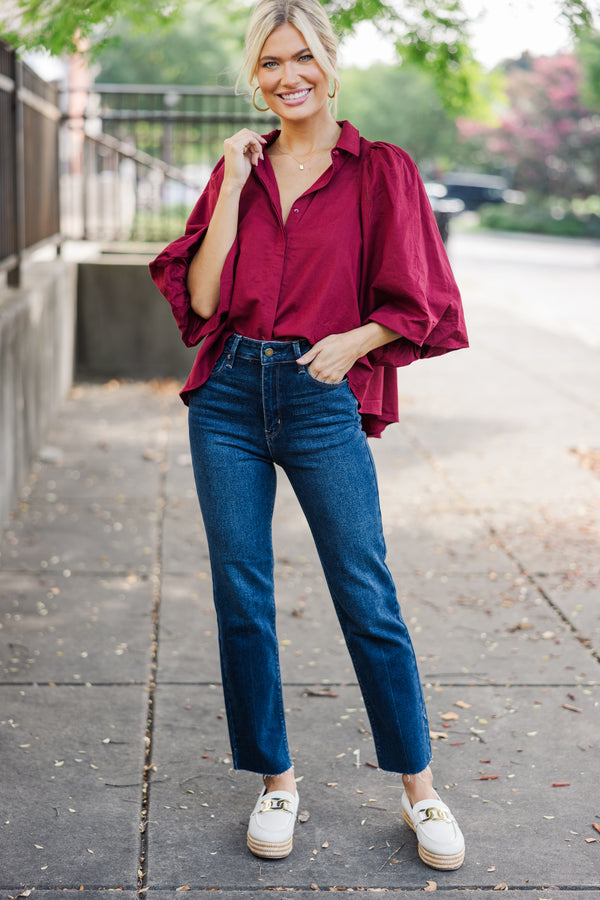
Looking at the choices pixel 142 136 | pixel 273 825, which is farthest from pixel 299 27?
pixel 142 136

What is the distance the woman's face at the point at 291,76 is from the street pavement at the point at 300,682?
6.09 ft

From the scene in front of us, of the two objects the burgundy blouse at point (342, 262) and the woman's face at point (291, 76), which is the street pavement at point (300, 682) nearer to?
the burgundy blouse at point (342, 262)

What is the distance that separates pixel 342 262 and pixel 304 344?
0.70ft

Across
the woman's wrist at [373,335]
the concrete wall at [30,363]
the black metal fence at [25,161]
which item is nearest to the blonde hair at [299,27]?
the woman's wrist at [373,335]

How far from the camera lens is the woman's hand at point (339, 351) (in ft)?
8.13

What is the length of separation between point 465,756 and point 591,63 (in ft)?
91.2

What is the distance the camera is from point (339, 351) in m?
2.48

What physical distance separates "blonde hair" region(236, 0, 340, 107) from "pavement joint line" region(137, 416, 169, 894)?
1.96 metres

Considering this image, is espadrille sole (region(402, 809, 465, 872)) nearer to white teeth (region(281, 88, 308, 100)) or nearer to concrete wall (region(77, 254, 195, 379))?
white teeth (region(281, 88, 308, 100))

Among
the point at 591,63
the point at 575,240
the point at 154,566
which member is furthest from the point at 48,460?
the point at 575,240

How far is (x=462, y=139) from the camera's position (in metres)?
47.8

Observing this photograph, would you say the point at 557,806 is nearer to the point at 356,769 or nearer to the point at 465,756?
the point at 465,756

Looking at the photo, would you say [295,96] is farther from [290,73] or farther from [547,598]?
[547,598]

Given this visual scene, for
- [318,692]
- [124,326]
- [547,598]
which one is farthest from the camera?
[124,326]
